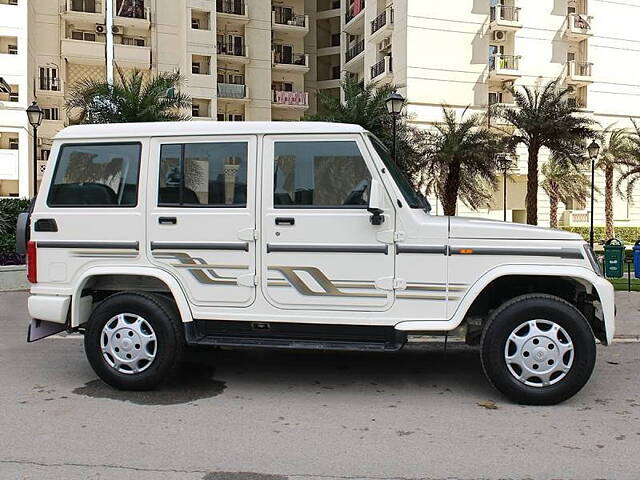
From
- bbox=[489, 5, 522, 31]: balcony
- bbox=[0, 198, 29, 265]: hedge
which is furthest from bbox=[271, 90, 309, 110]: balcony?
bbox=[0, 198, 29, 265]: hedge

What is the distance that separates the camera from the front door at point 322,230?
5.78 metres

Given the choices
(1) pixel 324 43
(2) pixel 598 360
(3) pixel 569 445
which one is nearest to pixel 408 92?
(1) pixel 324 43

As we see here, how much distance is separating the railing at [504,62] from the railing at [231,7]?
19150mm

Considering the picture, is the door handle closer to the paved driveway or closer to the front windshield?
the front windshield

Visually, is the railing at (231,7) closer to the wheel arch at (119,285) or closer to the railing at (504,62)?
the railing at (504,62)

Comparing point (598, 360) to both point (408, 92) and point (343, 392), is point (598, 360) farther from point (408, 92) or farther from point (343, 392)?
point (408, 92)

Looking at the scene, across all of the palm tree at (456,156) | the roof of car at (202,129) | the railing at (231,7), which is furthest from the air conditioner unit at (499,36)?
the roof of car at (202,129)

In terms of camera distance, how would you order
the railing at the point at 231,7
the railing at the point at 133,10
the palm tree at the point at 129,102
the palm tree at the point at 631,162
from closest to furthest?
the palm tree at the point at 129,102
the palm tree at the point at 631,162
the railing at the point at 133,10
the railing at the point at 231,7

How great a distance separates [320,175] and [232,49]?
46192mm

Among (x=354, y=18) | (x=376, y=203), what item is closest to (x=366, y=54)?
(x=354, y=18)

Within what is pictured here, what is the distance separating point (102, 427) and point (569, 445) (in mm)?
3587

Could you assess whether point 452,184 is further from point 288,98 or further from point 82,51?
point 82,51

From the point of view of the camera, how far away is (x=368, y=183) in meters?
5.80

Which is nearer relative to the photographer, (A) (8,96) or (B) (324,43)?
(A) (8,96)
